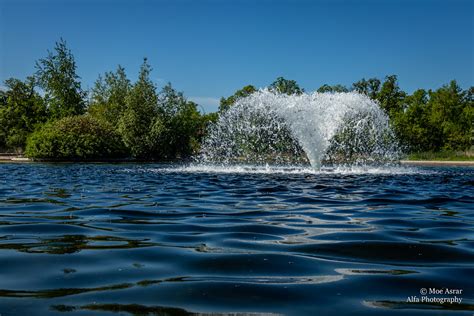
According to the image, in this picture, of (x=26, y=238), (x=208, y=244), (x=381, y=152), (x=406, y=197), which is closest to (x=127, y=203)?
(x=26, y=238)

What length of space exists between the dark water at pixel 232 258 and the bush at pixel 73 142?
41.9 m

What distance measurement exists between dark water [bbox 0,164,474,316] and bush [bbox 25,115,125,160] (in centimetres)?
4190

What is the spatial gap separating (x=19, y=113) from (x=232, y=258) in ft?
229

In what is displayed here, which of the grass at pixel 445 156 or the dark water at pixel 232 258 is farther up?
the grass at pixel 445 156

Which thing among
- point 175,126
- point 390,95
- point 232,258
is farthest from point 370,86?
point 232,258

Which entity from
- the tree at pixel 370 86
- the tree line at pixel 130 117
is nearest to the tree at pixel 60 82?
the tree line at pixel 130 117

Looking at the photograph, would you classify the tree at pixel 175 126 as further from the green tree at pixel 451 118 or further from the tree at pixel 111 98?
the green tree at pixel 451 118

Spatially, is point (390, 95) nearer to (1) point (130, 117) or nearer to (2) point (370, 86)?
(2) point (370, 86)

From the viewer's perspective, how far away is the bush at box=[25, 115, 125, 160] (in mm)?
48000

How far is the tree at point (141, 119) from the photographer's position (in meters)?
53.5

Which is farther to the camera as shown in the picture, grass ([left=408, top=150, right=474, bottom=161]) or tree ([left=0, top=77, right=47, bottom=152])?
tree ([left=0, top=77, right=47, bottom=152])

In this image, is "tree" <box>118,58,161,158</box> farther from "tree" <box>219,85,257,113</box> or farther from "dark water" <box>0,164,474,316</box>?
"dark water" <box>0,164,474,316</box>

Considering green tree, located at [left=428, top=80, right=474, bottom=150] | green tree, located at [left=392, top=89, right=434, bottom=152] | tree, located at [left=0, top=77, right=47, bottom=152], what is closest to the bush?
tree, located at [left=0, top=77, right=47, bottom=152]

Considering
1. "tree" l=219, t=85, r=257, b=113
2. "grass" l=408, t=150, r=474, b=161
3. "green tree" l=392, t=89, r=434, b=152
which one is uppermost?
"tree" l=219, t=85, r=257, b=113
